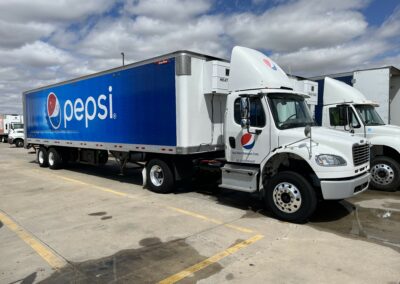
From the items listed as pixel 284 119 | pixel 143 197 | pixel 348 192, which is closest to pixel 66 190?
pixel 143 197

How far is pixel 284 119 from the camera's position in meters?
7.07

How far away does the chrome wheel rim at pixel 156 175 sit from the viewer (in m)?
9.43

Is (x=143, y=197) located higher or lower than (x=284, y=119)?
lower

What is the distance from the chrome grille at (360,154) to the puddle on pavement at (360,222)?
3.63 feet

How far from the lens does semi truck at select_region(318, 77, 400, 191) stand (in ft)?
29.9

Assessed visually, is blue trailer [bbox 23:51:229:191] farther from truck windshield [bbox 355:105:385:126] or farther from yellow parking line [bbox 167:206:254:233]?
truck windshield [bbox 355:105:385:126]

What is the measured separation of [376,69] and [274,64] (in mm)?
5061

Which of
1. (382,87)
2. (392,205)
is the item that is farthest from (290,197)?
(382,87)

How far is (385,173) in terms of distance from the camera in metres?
9.20

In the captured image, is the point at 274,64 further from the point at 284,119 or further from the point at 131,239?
the point at 131,239

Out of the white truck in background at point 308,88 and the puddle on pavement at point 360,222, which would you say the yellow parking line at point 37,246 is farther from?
the white truck in background at point 308,88

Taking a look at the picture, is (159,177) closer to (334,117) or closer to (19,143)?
(334,117)

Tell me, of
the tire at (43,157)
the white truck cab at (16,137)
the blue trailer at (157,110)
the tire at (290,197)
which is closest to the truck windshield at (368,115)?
the blue trailer at (157,110)

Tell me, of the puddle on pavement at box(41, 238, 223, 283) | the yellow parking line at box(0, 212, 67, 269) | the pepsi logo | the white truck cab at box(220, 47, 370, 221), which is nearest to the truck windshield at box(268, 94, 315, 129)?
the white truck cab at box(220, 47, 370, 221)
